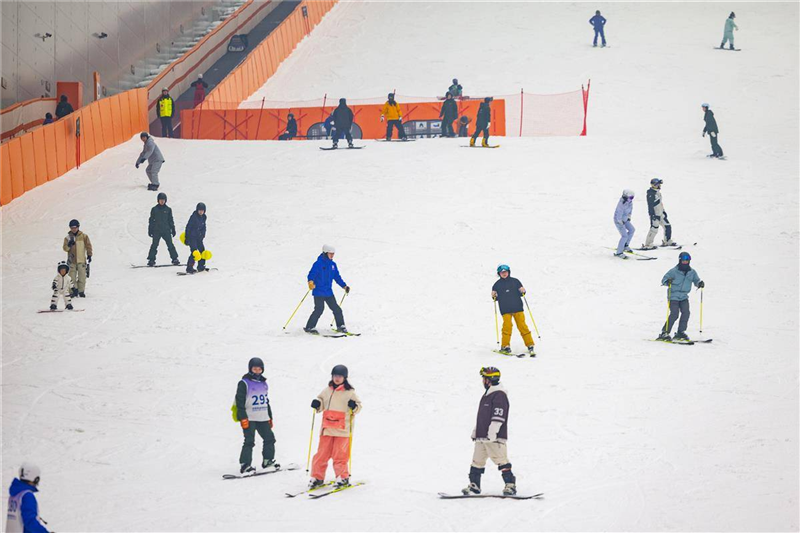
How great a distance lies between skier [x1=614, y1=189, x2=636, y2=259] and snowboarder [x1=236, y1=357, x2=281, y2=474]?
9.75 m

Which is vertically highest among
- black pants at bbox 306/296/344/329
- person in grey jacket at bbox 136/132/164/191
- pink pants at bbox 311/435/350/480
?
person in grey jacket at bbox 136/132/164/191

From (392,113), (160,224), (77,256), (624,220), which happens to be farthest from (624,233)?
(392,113)

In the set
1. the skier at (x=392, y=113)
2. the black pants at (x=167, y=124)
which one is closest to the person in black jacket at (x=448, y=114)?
the skier at (x=392, y=113)

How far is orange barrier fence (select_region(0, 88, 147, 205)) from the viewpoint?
22.5 m

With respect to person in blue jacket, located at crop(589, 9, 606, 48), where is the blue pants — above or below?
below

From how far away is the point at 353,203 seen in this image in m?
21.9

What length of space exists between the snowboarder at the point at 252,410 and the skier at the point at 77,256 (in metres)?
7.48

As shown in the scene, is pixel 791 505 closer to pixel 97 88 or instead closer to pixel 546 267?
pixel 546 267

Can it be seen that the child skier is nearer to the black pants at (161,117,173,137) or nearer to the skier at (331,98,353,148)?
the skier at (331,98,353,148)

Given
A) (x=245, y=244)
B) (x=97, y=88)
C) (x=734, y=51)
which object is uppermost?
(x=734, y=51)

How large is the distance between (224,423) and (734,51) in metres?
29.5

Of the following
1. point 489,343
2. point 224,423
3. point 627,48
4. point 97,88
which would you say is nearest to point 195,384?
point 224,423

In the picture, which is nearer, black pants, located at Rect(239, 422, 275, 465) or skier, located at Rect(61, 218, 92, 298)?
black pants, located at Rect(239, 422, 275, 465)

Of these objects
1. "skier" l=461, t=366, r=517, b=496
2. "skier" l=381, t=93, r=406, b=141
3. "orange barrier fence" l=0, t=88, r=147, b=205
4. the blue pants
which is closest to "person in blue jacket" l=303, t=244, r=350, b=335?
"skier" l=461, t=366, r=517, b=496
